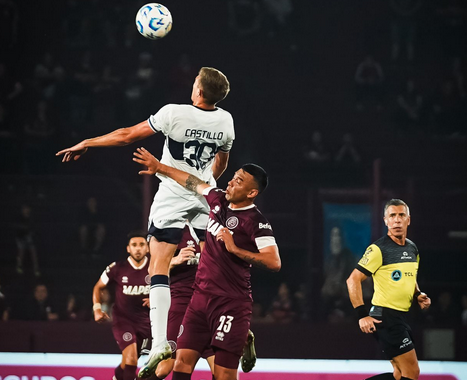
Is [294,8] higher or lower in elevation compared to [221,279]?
higher

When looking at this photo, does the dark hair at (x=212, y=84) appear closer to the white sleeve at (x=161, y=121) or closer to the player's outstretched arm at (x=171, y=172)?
the white sleeve at (x=161, y=121)

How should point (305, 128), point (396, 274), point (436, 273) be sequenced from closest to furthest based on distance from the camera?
1. point (396, 274)
2. point (436, 273)
3. point (305, 128)

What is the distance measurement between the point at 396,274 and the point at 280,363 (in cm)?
216

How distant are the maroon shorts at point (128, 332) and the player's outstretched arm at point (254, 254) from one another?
3.49 metres

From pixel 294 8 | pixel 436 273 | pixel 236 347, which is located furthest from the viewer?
pixel 294 8

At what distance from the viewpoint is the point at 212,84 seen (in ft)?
17.0

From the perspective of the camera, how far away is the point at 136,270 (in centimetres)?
851

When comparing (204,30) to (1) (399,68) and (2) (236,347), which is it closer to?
(1) (399,68)

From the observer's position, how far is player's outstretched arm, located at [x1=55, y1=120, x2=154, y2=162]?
497 centimetres

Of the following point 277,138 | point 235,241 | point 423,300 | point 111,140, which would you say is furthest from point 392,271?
point 277,138

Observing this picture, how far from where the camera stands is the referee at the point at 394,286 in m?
6.42

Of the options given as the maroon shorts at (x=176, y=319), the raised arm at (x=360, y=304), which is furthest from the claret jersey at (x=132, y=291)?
the raised arm at (x=360, y=304)

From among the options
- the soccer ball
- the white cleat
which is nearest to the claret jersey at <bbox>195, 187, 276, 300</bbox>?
the white cleat

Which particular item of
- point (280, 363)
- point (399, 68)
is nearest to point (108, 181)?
point (280, 363)
